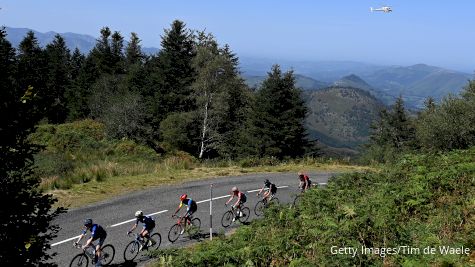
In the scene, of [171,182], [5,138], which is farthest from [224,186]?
[5,138]

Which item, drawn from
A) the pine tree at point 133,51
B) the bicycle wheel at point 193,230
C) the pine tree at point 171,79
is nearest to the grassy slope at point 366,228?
the bicycle wheel at point 193,230

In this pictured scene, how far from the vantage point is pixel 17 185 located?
7379 millimetres

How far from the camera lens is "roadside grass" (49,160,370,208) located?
21.3 meters

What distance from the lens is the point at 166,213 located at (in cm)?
1972

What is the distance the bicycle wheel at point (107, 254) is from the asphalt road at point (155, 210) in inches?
7.5

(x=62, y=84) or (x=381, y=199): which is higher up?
(x=62, y=84)

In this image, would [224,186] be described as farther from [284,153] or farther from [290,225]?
[284,153]

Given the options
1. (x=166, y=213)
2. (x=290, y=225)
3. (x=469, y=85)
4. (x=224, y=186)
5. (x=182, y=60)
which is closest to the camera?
(x=290, y=225)

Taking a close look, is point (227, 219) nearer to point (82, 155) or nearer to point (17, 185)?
point (17, 185)

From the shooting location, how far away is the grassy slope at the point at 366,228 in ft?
26.9

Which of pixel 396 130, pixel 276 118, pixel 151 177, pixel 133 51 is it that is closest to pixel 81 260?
pixel 151 177

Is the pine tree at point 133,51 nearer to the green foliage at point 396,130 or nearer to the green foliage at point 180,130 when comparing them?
the green foliage at point 180,130

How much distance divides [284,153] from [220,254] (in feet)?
133

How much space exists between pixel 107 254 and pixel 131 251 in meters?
0.96
